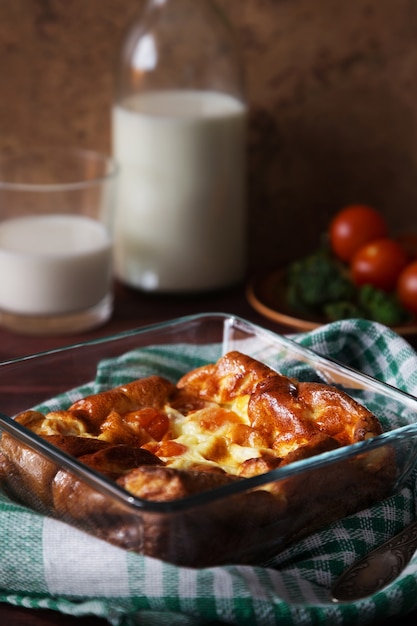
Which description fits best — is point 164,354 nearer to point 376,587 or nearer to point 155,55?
point 376,587

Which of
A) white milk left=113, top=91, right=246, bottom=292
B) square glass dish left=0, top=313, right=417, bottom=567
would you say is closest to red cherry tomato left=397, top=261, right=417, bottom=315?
white milk left=113, top=91, right=246, bottom=292

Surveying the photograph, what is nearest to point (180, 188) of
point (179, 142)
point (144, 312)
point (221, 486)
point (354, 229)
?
point (179, 142)

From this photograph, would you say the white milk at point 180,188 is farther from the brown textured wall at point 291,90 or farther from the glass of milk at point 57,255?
the brown textured wall at point 291,90

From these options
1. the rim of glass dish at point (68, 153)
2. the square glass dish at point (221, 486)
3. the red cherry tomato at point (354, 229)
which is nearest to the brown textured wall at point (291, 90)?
the rim of glass dish at point (68, 153)

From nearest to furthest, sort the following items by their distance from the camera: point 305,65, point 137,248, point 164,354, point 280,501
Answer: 1. point 280,501
2. point 164,354
3. point 137,248
4. point 305,65

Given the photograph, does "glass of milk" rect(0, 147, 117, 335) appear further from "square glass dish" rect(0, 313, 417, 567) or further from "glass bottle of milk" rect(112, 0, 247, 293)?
"square glass dish" rect(0, 313, 417, 567)

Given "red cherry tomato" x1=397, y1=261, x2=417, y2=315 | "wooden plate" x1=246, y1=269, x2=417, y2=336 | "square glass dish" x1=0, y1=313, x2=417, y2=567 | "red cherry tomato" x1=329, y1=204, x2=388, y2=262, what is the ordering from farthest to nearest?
"red cherry tomato" x1=329, y1=204, x2=388, y2=262
"red cherry tomato" x1=397, y1=261, x2=417, y2=315
"wooden plate" x1=246, y1=269, x2=417, y2=336
"square glass dish" x1=0, y1=313, x2=417, y2=567

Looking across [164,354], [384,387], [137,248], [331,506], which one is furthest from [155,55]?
[331,506]
